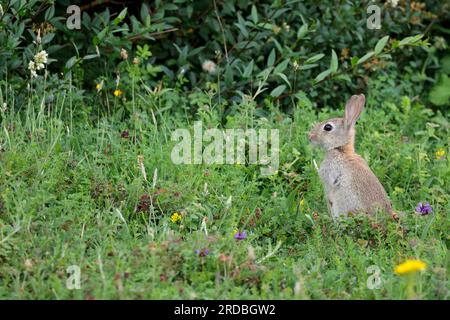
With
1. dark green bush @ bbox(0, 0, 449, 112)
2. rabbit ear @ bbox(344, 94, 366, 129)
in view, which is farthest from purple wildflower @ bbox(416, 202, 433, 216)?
dark green bush @ bbox(0, 0, 449, 112)

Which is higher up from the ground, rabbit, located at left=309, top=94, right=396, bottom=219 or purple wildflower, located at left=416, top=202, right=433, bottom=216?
rabbit, located at left=309, top=94, right=396, bottom=219

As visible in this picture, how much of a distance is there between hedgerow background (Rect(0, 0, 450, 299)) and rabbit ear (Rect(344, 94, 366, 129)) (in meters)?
0.48

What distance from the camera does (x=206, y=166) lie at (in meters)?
5.88

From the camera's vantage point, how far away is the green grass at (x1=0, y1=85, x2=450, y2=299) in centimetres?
431

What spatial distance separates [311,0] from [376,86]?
3.18 ft

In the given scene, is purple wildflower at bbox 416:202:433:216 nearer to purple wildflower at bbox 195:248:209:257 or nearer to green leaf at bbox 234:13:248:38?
purple wildflower at bbox 195:248:209:257

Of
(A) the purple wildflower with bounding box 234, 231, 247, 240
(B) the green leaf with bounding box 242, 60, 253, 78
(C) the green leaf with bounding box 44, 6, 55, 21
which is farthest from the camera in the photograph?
(B) the green leaf with bounding box 242, 60, 253, 78

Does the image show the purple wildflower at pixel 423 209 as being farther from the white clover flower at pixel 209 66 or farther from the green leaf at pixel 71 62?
the green leaf at pixel 71 62

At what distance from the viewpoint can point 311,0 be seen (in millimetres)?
7445

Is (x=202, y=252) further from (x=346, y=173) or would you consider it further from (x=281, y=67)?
(x=281, y=67)

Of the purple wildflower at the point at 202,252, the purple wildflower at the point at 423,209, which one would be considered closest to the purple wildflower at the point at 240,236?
the purple wildflower at the point at 202,252

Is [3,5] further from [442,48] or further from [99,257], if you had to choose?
[442,48]

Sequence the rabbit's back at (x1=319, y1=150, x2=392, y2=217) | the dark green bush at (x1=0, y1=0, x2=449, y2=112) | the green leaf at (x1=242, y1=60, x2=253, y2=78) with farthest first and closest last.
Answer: the green leaf at (x1=242, y1=60, x2=253, y2=78) < the dark green bush at (x1=0, y1=0, x2=449, y2=112) < the rabbit's back at (x1=319, y1=150, x2=392, y2=217)

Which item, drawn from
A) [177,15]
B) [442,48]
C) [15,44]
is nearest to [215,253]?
[15,44]
